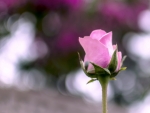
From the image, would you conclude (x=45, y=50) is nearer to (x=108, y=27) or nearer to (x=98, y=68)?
(x=108, y=27)

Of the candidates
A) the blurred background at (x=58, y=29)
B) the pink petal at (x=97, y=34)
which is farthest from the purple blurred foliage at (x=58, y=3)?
the pink petal at (x=97, y=34)

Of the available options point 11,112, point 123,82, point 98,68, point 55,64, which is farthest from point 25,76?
point 98,68

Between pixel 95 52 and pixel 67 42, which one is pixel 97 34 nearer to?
pixel 95 52

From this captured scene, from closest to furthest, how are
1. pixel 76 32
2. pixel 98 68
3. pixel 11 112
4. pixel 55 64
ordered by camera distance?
1. pixel 98 68
2. pixel 11 112
3. pixel 76 32
4. pixel 55 64

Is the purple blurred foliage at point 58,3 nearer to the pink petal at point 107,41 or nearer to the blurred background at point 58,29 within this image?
the blurred background at point 58,29

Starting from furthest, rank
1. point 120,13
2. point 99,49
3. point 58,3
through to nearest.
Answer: point 120,13 → point 58,3 → point 99,49

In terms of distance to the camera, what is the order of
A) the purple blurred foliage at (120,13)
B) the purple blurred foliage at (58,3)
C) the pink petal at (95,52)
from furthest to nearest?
the purple blurred foliage at (120,13)
the purple blurred foliage at (58,3)
the pink petal at (95,52)

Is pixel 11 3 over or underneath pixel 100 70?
underneath

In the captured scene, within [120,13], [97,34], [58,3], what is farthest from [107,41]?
[120,13]
